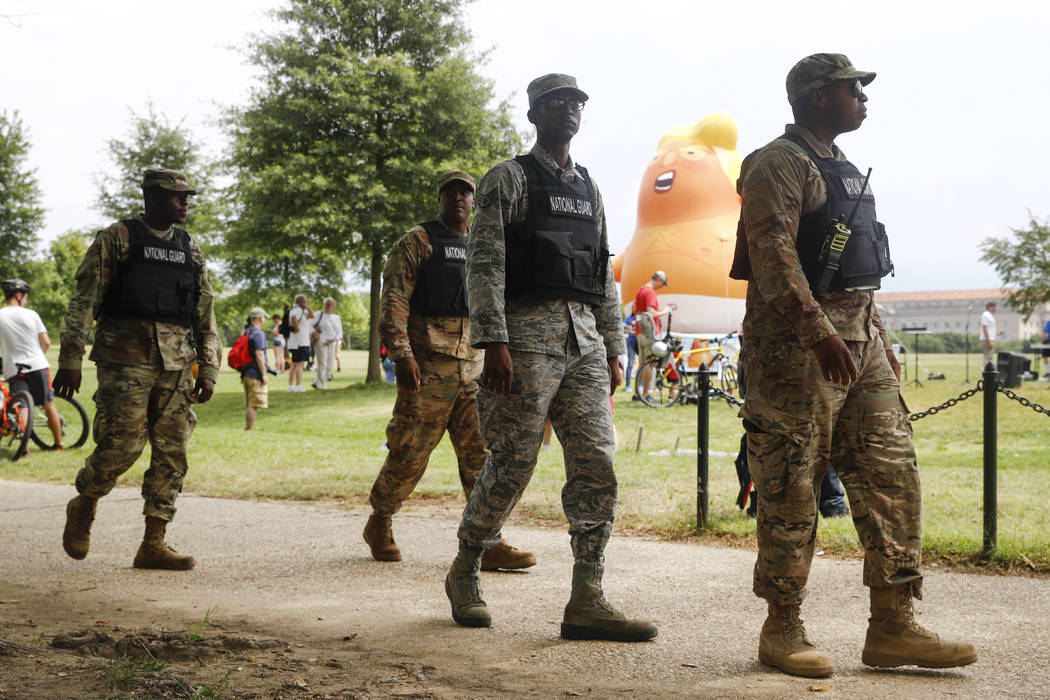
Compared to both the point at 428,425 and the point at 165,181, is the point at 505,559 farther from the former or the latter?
the point at 165,181

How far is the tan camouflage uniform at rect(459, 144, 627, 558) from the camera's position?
3959 mm

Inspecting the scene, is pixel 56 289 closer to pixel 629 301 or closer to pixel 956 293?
pixel 629 301

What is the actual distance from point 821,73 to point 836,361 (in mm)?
1065

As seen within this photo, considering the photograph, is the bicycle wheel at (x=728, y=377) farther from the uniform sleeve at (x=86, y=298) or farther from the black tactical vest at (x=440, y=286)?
the uniform sleeve at (x=86, y=298)

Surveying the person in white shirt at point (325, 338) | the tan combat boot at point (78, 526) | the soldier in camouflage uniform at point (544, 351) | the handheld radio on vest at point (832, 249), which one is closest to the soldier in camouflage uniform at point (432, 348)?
the soldier in camouflage uniform at point (544, 351)

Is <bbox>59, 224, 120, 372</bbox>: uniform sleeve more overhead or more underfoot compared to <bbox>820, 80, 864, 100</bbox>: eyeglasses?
more underfoot

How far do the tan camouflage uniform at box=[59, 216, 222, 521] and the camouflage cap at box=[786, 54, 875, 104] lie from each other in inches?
142

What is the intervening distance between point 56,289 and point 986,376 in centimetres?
5622

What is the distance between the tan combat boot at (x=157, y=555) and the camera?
5441 millimetres

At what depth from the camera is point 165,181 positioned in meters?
5.44

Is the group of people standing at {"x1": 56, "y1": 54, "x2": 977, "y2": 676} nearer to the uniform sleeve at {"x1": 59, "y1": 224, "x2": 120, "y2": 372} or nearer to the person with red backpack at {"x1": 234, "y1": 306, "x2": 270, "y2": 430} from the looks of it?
the uniform sleeve at {"x1": 59, "y1": 224, "x2": 120, "y2": 372}

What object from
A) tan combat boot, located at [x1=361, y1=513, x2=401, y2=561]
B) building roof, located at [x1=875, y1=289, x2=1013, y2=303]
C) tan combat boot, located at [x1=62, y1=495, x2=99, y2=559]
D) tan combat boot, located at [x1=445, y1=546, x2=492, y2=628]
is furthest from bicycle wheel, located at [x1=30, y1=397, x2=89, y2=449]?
building roof, located at [x1=875, y1=289, x2=1013, y2=303]

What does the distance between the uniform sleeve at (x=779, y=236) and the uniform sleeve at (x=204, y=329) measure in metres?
3.40

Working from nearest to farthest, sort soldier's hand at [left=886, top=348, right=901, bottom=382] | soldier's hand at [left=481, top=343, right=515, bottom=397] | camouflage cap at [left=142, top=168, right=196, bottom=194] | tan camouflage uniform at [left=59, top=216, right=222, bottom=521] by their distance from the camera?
soldier's hand at [left=886, top=348, right=901, bottom=382] → soldier's hand at [left=481, top=343, right=515, bottom=397] → tan camouflage uniform at [left=59, top=216, right=222, bottom=521] → camouflage cap at [left=142, top=168, right=196, bottom=194]
